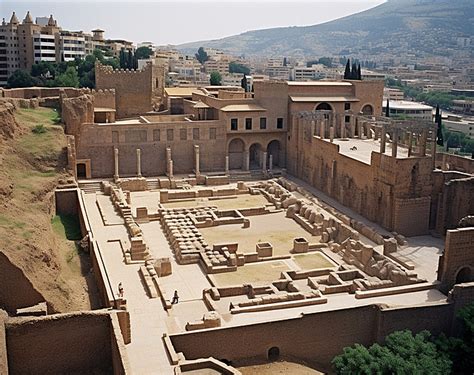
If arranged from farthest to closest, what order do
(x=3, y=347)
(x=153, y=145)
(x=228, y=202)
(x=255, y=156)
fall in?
(x=255, y=156) < (x=153, y=145) < (x=228, y=202) < (x=3, y=347)

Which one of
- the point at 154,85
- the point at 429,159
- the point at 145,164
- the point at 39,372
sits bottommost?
the point at 39,372

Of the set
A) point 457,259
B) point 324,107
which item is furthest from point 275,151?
point 457,259

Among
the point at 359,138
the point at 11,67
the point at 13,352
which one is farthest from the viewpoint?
the point at 11,67

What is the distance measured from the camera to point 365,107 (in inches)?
1743

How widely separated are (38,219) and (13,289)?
18.7 feet

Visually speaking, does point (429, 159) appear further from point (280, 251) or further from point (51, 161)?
point (51, 161)

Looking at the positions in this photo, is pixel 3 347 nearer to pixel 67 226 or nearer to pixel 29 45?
pixel 67 226

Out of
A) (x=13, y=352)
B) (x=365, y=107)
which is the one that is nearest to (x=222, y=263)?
(x=13, y=352)

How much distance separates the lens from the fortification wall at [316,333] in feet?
59.4

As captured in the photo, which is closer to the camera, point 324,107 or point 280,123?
point 324,107

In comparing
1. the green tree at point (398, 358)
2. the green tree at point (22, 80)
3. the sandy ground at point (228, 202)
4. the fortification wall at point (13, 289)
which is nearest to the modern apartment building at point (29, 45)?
the green tree at point (22, 80)

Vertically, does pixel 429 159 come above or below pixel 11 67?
below

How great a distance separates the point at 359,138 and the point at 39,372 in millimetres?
29545

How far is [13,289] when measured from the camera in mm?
17281
